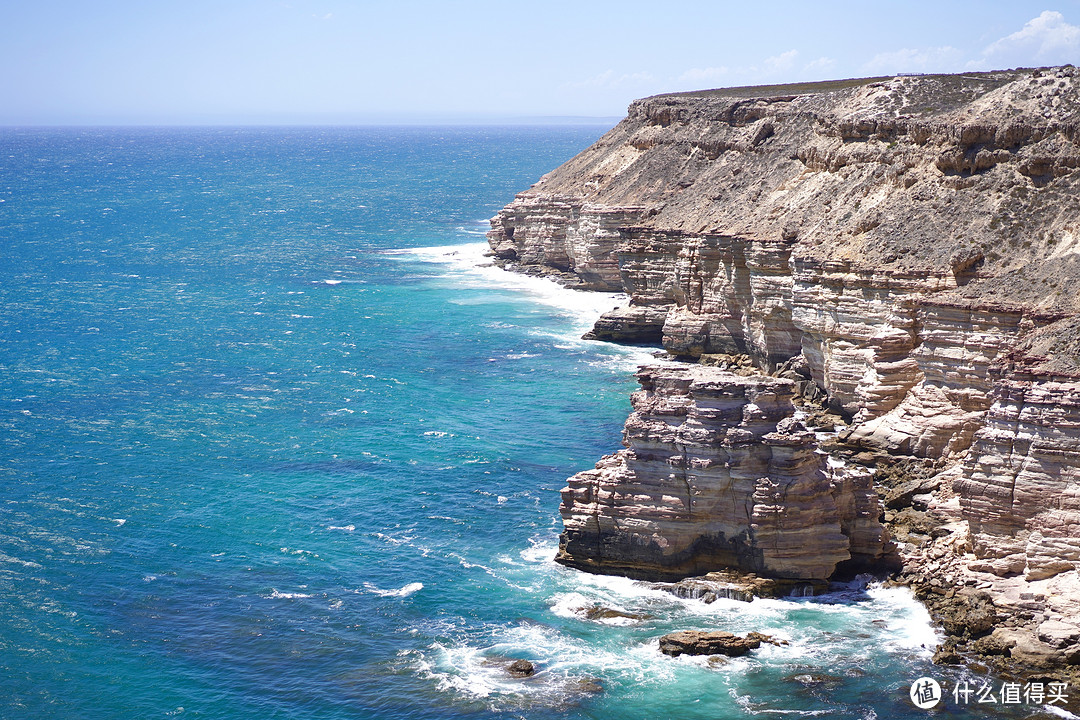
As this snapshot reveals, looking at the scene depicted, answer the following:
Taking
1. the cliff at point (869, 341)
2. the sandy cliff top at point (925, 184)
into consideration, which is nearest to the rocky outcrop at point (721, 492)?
the cliff at point (869, 341)

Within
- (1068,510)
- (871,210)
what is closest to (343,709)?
(1068,510)

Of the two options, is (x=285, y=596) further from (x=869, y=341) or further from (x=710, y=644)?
(x=869, y=341)

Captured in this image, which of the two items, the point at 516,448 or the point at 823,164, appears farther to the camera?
the point at 823,164

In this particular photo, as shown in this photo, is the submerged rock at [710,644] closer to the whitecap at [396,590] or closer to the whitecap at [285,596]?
the whitecap at [396,590]

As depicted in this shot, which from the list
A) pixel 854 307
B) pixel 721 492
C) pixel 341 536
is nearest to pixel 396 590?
pixel 341 536

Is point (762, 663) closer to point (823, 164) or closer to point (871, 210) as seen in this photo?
point (871, 210)

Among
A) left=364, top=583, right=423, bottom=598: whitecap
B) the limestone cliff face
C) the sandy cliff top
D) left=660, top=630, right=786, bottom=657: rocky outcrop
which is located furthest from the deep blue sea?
the sandy cliff top

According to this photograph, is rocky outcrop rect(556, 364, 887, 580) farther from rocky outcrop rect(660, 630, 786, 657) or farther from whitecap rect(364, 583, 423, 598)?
whitecap rect(364, 583, 423, 598)
